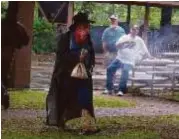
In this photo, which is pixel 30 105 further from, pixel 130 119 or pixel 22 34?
pixel 22 34

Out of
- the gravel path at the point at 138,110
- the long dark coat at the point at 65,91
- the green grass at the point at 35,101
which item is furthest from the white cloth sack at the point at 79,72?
the green grass at the point at 35,101

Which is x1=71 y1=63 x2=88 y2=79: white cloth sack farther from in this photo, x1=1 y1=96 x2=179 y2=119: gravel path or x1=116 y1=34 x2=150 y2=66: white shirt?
x1=116 y1=34 x2=150 y2=66: white shirt

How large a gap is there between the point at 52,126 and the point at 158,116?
2.33m

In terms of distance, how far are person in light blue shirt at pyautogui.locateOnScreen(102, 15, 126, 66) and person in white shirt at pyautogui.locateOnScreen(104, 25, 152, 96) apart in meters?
0.09

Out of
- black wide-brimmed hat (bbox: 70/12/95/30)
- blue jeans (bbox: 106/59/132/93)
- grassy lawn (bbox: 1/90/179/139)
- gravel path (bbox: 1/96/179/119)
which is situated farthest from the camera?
blue jeans (bbox: 106/59/132/93)

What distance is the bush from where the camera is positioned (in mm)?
10875

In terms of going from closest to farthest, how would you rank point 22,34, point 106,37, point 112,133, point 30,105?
point 22,34 < point 112,133 < point 30,105 < point 106,37

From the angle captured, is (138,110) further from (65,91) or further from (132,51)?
(65,91)

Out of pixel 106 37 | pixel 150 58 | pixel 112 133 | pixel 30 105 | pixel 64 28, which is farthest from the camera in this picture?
pixel 150 58

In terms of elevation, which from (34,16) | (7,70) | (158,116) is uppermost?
(34,16)

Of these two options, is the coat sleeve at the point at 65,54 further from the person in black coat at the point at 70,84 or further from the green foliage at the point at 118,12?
the green foliage at the point at 118,12

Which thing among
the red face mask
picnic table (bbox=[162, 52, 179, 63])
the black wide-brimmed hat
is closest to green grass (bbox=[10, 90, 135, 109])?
picnic table (bbox=[162, 52, 179, 63])

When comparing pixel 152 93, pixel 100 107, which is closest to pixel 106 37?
pixel 100 107

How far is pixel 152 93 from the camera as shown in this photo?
516 inches
